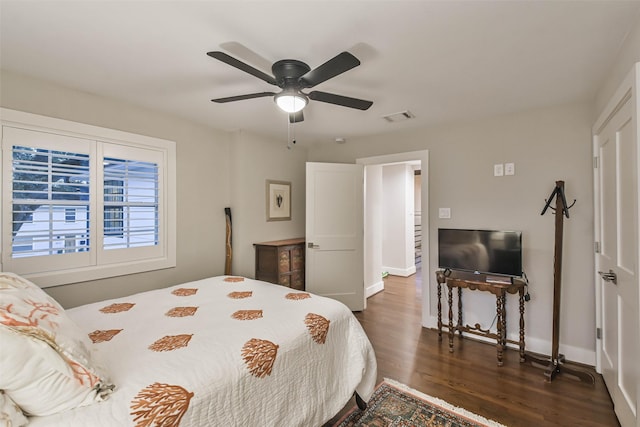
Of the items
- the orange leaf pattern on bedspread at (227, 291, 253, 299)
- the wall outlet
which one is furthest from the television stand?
the orange leaf pattern on bedspread at (227, 291, 253, 299)

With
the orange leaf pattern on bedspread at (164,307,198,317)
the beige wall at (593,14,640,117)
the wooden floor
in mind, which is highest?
the beige wall at (593,14,640,117)

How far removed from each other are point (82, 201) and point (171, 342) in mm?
1804

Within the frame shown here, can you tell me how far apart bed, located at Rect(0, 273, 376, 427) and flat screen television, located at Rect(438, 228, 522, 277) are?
1.61 m

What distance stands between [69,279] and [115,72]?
1.70m

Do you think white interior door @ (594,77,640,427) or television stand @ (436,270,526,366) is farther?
television stand @ (436,270,526,366)

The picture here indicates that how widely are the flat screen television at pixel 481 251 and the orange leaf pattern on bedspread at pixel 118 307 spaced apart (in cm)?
283

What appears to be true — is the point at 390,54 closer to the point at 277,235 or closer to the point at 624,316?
the point at 624,316

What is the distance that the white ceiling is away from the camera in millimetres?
1479

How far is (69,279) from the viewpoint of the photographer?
2426 mm

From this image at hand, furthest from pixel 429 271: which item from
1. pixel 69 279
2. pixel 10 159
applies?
pixel 10 159

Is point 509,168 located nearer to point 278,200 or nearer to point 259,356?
point 278,200

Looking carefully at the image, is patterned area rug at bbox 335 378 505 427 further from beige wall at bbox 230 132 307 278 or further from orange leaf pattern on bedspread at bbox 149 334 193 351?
beige wall at bbox 230 132 307 278

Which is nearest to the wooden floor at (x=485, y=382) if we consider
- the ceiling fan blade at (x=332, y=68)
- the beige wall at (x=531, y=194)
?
the beige wall at (x=531, y=194)

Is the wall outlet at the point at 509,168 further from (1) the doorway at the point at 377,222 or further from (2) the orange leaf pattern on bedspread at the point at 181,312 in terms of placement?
(2) the orange leaf pattern on bedspread at the point at 181,312
